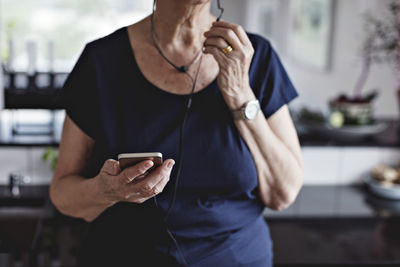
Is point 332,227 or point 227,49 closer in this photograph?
point 227,49

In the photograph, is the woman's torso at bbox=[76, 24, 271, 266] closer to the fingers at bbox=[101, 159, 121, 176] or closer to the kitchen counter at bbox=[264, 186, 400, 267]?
the fingers at bbox=[101, 159, 121, 176]

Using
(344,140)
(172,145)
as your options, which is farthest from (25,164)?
(344,140)

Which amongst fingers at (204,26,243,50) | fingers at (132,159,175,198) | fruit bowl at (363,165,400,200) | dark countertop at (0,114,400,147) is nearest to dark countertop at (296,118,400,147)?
dark countertop at (0,114,400,147)

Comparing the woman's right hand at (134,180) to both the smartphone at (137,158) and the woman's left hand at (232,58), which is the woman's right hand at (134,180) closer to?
the smartphone at (137,158)

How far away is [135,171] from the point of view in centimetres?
76

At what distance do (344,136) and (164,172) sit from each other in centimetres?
139

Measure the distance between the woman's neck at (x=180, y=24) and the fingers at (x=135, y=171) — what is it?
0.37 metres

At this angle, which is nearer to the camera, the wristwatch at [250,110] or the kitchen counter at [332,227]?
the wristwatch at [250,110]

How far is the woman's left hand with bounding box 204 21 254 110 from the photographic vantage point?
2.84 feet

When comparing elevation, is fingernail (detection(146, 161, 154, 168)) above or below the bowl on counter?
above

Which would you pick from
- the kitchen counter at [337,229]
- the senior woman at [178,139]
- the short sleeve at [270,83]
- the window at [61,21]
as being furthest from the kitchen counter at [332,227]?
the window at [61,21]

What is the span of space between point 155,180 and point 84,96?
33 centimetres

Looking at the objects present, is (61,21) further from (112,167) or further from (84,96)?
(112,167)

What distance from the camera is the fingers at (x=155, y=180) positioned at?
0.77m
